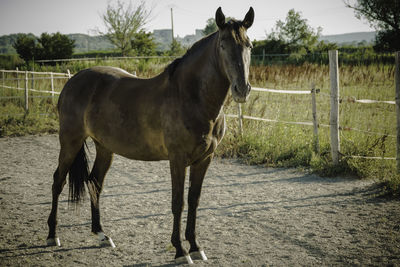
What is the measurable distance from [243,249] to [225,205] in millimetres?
1242

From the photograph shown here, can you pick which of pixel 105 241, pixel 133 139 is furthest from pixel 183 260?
pixel 133 139

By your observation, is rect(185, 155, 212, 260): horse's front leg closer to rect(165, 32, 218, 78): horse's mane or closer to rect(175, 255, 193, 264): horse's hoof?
rect(175, 255, 193, 264): horse's hoof

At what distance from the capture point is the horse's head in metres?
2.38

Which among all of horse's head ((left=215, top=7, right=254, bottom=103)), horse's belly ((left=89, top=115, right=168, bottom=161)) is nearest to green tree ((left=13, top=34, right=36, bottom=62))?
horse's belly ((left=89, top=115, right=168, bottom=161))

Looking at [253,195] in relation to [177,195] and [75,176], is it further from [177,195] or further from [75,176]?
[75,176]

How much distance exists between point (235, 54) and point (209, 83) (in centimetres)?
38

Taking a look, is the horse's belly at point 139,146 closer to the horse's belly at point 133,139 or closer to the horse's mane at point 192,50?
the horse's belly at point 133,139

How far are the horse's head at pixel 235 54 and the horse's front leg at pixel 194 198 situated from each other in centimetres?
86

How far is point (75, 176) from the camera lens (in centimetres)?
361

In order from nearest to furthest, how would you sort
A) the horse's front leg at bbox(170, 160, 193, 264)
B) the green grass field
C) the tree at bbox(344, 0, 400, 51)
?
the horse's front leg at bbox(170, 160, 193, 264) < the green grass field < the tree at bbox(344, 0, 400, 51)

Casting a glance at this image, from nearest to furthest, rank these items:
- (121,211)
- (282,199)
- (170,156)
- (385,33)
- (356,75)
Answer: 1. (170,156)
2. (121,211)
3. (282,199)
4. (356,75)
5. (385,33)

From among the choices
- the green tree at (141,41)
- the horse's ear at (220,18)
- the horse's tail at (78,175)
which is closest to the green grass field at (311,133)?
the horse's ear at (220,18)

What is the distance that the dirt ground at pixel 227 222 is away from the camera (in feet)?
9.88

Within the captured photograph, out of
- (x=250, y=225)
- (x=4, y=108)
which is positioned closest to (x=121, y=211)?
(x=250, y=225)
